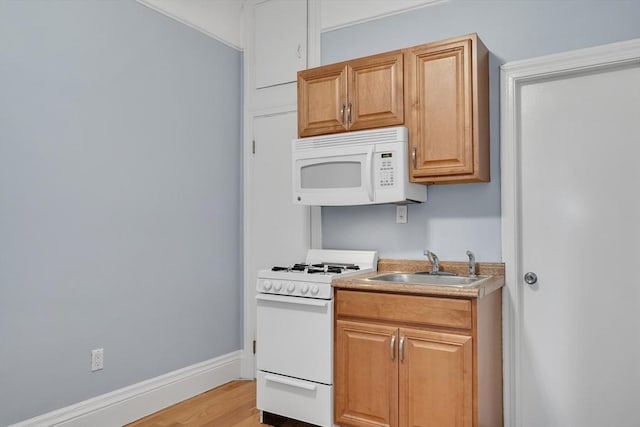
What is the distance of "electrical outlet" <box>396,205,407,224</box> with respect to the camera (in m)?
2.90

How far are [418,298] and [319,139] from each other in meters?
1.18

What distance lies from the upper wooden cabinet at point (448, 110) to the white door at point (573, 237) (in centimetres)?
25

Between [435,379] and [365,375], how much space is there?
38 centimetres

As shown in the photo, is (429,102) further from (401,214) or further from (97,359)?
(97,359)

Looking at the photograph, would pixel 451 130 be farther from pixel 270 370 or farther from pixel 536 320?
pixel 270 370

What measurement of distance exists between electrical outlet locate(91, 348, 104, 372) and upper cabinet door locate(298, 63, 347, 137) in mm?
1754

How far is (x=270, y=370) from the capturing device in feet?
8.73

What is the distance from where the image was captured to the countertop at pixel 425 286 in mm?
2125

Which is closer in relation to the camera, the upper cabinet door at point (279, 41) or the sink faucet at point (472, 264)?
the sink faucet at point (472, 264)

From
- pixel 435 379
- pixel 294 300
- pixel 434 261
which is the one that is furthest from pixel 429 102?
pixel 435 379

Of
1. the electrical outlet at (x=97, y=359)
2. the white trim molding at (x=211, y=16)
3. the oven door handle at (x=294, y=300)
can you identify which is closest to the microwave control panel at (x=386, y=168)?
the oven door handle at (x=294, y=300)

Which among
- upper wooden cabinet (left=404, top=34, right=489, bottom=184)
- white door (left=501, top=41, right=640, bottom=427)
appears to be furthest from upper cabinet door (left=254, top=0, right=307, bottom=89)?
white door (left=501, top=41, right=640, bottom=427)

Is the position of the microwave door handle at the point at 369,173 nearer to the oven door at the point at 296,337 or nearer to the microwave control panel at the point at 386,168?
the microwave control panel at the point at 386,168

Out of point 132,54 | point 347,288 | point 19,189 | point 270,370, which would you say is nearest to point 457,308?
point 347,288
